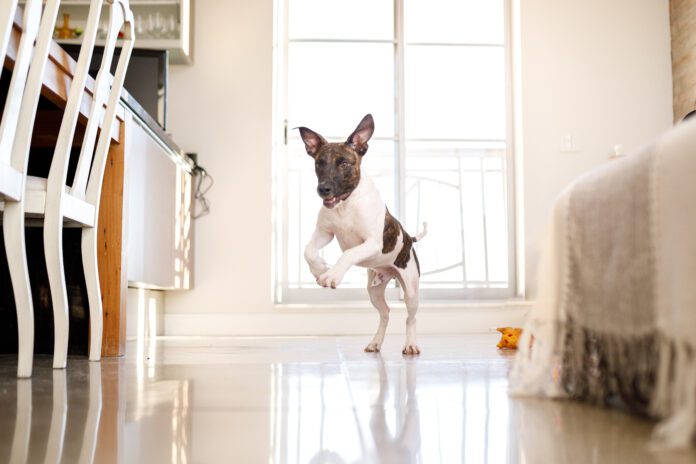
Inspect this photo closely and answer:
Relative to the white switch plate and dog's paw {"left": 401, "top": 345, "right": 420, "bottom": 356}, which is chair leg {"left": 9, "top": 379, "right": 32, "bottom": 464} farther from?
the white switch plate

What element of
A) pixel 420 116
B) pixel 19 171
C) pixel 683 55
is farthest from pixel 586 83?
pixel 19 171

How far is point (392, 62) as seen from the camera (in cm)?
487

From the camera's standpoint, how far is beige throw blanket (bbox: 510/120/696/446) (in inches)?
35.2

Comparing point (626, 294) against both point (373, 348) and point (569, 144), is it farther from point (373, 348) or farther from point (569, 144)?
point (569, 144)

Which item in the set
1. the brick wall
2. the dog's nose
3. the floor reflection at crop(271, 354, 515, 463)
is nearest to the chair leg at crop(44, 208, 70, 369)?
the floor reflection at crop(271, 354, 515, 463)

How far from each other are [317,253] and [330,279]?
27 cm

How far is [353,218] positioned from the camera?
2.51 m

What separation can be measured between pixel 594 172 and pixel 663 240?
1.08 feet

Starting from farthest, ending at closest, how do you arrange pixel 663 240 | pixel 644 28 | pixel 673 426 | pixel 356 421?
1. pixel 644 28
2. pixel 356 421
3. pixel 663 240
4. pixel 673 426

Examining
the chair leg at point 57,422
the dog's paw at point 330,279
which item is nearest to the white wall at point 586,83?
the dog's paw at point 330,279

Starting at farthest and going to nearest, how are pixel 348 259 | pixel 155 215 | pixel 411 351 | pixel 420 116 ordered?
1. pixel 420 116
2. pixel 155 215
3. pixel 411 351
4. pixel 348 259

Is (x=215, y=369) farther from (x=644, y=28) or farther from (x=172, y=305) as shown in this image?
(x=644, y=28)

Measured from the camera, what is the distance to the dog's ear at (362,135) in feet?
8.60

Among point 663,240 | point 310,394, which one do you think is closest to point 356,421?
point 310,394
